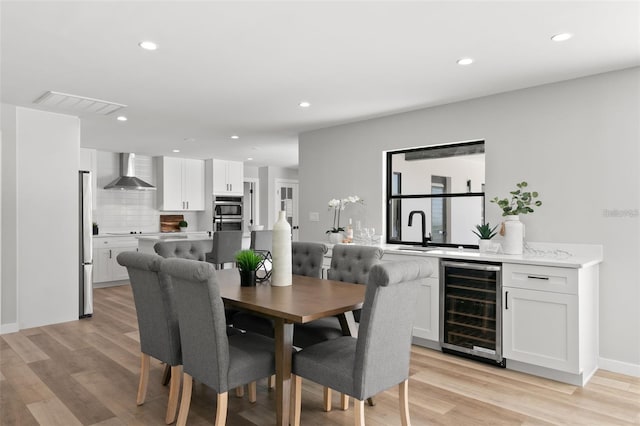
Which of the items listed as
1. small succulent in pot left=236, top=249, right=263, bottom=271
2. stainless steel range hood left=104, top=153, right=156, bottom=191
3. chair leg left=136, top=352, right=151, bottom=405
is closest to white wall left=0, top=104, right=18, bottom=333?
chair leg left=136, top=352, right=151, bottom=405

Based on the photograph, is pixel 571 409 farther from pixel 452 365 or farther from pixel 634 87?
pixel 634 87

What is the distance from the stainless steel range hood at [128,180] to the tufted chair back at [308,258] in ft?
15.8

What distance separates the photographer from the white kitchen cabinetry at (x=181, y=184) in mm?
8023

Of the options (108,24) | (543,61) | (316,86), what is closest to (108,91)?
(108,24)

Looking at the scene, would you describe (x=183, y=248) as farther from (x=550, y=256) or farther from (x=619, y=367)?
(x=619, y=367)

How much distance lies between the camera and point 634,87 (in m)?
3.25

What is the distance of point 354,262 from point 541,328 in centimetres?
150

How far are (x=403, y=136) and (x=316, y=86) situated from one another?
1.39 meters

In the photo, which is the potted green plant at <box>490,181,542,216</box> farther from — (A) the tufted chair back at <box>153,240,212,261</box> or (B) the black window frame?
(A) the tufted chair back at <box>153,240,212,261</box>

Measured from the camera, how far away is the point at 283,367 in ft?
7.34

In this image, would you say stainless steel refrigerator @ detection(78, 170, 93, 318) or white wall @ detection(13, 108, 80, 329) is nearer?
white wall @ detection(13, 108, 80, 329)

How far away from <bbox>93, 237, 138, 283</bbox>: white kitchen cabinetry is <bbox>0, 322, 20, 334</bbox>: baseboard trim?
2440mm

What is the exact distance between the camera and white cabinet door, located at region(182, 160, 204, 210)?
8312 millimetres

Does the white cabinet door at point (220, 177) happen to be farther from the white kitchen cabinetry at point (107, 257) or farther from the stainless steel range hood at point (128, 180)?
the white kitchen cabinetry at point (107, 257)
